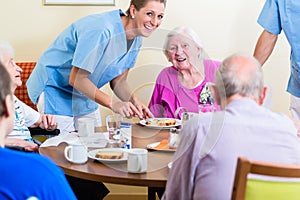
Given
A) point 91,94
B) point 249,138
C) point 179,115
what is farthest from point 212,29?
point 249,138

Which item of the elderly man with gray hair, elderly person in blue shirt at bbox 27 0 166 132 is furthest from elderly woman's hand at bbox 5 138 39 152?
the elderly man with gray hair

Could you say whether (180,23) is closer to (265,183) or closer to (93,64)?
(93,64)

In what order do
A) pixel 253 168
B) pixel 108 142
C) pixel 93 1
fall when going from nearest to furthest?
pixel 253 168, pixel 108 142, pixel 93 1

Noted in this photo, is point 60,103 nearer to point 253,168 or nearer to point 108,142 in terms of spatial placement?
point 108,142

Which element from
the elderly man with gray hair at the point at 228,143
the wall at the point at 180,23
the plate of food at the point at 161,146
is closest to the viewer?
the elderly man with gray hair at the point at 228,143

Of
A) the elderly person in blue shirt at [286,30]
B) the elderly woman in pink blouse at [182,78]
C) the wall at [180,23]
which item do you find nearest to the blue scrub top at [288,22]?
the elderly person in blue shirt at [286,30]

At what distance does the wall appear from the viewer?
10.5ft

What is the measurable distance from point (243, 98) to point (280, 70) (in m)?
1.90

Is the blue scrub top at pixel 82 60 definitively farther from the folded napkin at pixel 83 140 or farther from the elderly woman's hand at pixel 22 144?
the elderly woman's hand at pixel 22 144

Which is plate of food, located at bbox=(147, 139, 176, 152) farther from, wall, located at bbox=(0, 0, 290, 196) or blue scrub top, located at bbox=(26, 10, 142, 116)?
wall, located at bbox=(0, 0, 290, 196)

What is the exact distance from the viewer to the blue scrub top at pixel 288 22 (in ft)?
8.37

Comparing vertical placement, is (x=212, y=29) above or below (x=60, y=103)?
above

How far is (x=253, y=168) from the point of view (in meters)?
1.25

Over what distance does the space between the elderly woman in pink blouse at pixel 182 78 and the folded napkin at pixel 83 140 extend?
25.6 inches
